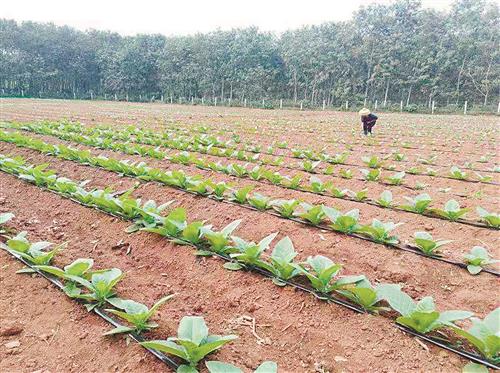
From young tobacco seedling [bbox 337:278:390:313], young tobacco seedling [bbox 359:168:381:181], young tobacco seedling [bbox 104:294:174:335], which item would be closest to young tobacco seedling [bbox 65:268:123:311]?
young tobacco seedling [bbox 104:294:174:335]

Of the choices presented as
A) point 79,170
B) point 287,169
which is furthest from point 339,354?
point 79,170

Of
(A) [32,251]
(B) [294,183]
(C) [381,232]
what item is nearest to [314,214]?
(C) [381,232]

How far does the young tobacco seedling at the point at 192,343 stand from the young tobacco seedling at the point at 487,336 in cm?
137

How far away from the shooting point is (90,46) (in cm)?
6706

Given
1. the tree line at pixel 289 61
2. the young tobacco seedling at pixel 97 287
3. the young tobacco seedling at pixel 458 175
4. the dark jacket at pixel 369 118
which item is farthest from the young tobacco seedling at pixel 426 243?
the tree line at pixel 289 61

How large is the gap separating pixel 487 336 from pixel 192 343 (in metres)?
1.65

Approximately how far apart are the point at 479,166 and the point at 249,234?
647 cm

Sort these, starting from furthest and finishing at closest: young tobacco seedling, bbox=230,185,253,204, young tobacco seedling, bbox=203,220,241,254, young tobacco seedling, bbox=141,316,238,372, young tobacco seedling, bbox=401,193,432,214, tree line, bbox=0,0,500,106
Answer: tree line, bbox=0,0,500,106, young tobacco seedling, bbox=230,185,253,204, young tobacco seedling, bbox=401,193,432,214, young tobacco seedling, bbox=203,220,241,254, young tobacco seedling, bbox=141,316,238,372

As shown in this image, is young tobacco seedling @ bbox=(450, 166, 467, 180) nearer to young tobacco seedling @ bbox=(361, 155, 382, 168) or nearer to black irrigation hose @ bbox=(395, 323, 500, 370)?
young tobacco seedling @ bbox=(361, 155, 382, 168)

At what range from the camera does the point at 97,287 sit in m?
2.70

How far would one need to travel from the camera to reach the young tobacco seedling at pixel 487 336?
2188mm

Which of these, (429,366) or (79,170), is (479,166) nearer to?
(429,366)

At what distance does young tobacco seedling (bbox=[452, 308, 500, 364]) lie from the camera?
7.18 ft

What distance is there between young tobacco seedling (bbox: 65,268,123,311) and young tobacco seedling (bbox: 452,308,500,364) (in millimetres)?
2222
